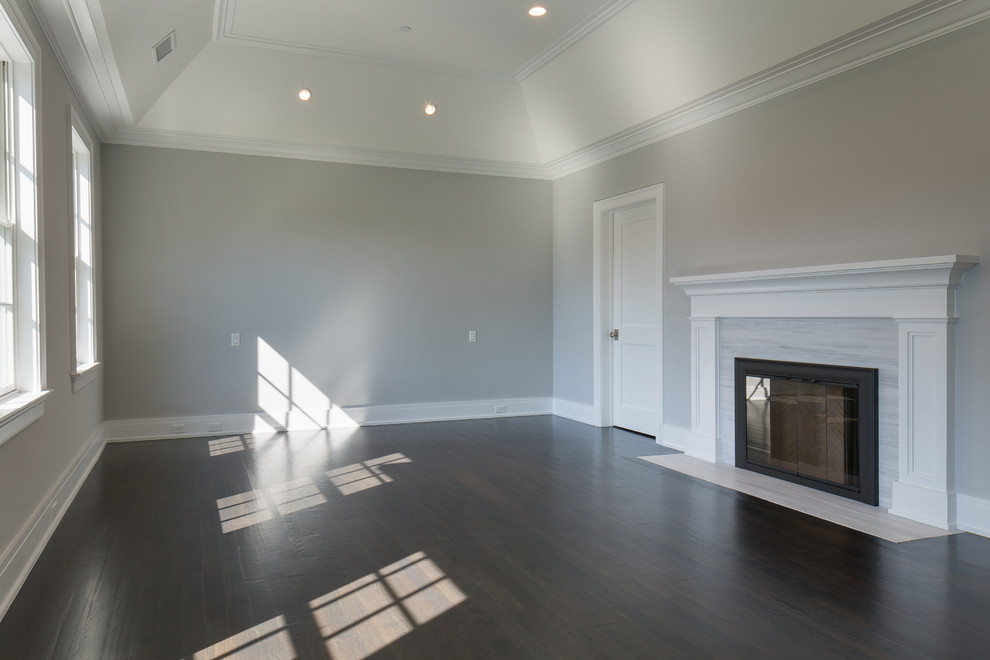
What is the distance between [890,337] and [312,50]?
471cm

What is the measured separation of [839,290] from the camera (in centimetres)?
410

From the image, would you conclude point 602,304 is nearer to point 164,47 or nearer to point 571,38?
point 571,38

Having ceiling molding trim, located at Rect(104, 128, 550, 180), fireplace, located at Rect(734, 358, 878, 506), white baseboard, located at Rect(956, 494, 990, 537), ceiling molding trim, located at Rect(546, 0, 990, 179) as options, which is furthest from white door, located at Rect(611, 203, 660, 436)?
white baseboard, located at Rect(956, 494, 990, 537)

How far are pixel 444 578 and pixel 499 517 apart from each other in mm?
914

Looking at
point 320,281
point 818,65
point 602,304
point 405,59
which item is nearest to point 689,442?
point 602,304

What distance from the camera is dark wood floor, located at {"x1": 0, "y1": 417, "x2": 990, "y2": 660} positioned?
234 centimetres

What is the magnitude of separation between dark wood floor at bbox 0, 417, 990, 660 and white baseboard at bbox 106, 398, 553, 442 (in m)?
1.37

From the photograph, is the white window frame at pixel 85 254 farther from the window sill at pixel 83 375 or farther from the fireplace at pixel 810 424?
the fireplace at pixel 810 424

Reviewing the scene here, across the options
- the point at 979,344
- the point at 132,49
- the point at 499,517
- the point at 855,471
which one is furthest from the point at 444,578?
the point at 132,49

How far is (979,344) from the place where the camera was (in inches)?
137

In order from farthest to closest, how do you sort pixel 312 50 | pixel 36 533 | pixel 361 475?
pixel 312 50 → pixel 361 475 → pixel 36 533

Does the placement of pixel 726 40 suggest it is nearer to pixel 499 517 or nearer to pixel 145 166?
pixel 499 517

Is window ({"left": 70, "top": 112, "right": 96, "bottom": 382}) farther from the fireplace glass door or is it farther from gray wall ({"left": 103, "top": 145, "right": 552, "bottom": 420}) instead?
the fireplace glass door

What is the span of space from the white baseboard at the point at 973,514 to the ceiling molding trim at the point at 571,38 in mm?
3646
